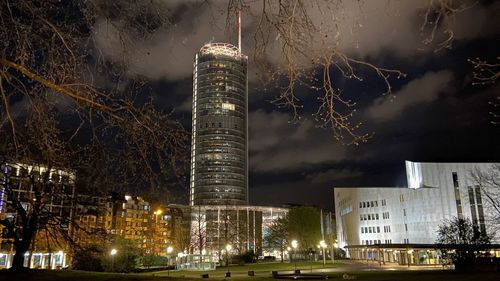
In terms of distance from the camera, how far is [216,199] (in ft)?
518

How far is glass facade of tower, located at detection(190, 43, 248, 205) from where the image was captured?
158375mm

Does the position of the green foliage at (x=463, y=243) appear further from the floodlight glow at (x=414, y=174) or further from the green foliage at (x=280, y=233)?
the green foliage at (x=280, y=233)

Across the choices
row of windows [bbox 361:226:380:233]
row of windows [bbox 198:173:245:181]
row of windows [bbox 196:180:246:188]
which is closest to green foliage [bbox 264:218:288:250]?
row of windows [bbox 361:226:380:233]

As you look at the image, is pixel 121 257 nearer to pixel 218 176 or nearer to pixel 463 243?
pixel 463 243

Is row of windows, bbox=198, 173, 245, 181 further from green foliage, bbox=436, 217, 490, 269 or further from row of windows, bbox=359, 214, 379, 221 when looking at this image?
green foliage, bbox=436, 217, 490, 269

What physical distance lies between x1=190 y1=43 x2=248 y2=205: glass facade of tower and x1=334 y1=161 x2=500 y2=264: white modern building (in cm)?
6880

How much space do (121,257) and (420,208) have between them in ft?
203

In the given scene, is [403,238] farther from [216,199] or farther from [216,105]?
[216,105]

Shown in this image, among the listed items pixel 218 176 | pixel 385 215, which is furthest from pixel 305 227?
pixel 218 176

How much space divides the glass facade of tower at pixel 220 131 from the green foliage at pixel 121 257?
11139 cm

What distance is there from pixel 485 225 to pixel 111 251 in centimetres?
6250

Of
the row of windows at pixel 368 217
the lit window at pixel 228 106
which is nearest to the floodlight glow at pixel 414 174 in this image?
the row of windows at pixel 368 217

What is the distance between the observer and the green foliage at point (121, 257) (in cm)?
4034

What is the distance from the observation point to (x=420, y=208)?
82.2 m
